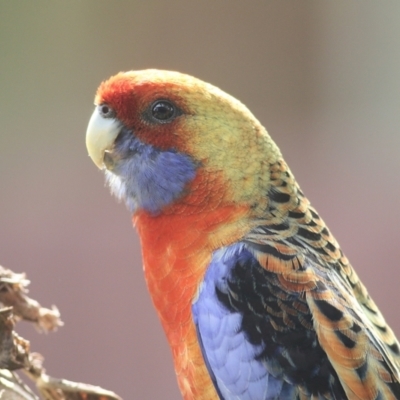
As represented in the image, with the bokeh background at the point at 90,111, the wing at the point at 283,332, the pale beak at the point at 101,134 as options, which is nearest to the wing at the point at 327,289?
the wing at the point at 283,332

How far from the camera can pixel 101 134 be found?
4.87 feet

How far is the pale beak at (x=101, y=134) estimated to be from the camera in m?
1.48

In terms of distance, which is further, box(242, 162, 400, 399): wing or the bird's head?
the bird's head

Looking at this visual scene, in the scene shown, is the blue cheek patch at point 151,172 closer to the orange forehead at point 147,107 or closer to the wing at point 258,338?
the orange forehead at point 147,107

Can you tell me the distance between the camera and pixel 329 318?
125cm

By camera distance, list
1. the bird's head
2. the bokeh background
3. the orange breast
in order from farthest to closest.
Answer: the bokeh background → the bird's head → the orange breast

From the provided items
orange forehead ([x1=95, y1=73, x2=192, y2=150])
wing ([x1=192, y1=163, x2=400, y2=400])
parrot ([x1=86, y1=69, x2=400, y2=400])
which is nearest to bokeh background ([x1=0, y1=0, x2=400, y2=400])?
parrot ([x1=86, y1=69, x2=400, y2=400])

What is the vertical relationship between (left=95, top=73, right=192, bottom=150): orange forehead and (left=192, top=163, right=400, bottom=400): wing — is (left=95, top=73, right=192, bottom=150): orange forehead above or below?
above

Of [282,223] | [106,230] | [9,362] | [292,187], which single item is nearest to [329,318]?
[282,223]

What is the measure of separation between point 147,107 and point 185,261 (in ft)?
1.23

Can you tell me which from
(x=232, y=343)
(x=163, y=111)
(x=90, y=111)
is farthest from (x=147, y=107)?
(x=90, y=111)

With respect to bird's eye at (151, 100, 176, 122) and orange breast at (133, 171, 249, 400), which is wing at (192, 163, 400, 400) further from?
bird's eye at (151, 100, 176, 122)

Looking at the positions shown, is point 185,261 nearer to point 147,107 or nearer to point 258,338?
point 258,338

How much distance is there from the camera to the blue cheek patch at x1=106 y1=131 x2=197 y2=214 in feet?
4.79
